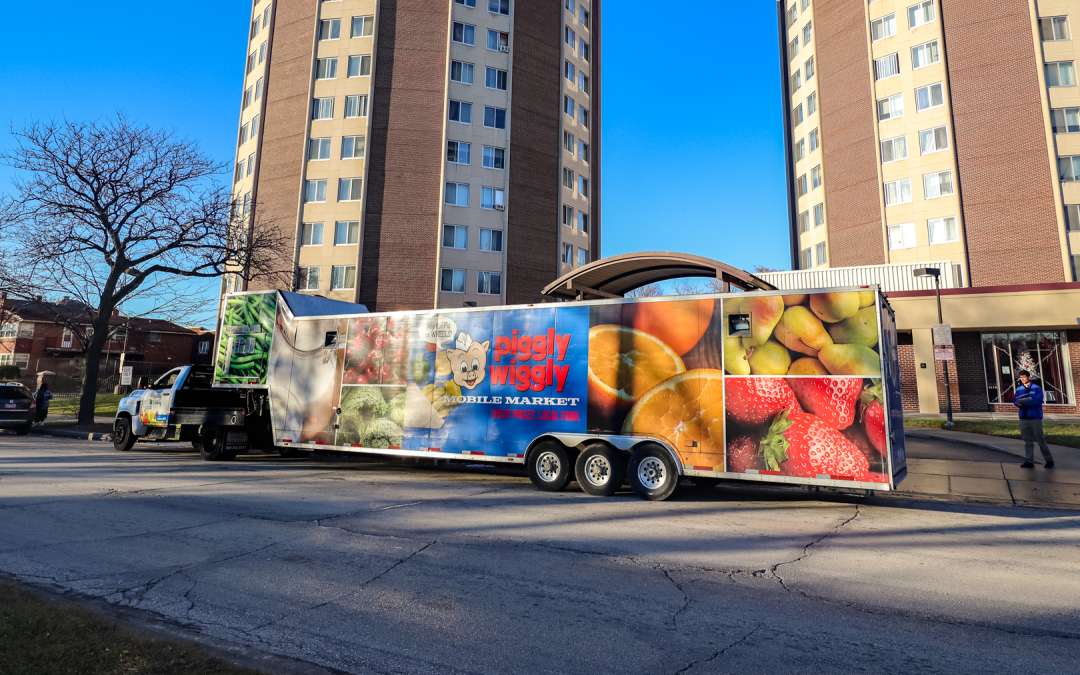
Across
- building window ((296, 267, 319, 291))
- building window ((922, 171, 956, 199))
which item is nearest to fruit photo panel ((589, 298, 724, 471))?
building window ((296, 267, 319, 291))

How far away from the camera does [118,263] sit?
81.0ft

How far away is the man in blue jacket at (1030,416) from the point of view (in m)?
12.9

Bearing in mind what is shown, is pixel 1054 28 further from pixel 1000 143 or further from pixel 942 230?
pixel 942 230

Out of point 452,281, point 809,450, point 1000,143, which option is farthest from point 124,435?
point 1000,143

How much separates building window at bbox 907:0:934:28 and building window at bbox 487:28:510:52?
27608 millimetres

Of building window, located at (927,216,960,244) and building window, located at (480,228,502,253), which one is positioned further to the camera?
building window, located at (480,228,502,253)

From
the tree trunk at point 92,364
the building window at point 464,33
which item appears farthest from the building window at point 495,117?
→ the tree trunk at point 92,364

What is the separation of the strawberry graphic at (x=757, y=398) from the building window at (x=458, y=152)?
34.8 m

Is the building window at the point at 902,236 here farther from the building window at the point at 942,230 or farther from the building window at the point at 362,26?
the building window at the point at 362,26

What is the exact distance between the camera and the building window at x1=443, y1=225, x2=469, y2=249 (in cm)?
3969

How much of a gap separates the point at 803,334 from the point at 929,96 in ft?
126

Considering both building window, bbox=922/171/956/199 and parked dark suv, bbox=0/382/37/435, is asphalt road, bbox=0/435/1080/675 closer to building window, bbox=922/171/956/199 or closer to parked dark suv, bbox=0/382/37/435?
parked dark suv, bbox=0/382/37/435

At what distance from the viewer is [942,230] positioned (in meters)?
36.0

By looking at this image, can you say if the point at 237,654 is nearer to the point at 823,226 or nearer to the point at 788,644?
the point at 788,644
